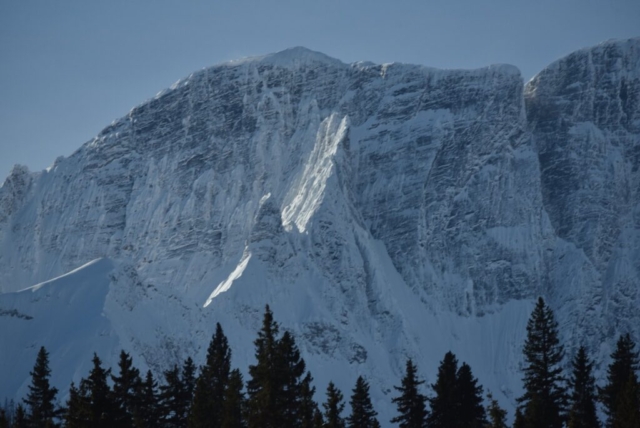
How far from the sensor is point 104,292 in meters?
163

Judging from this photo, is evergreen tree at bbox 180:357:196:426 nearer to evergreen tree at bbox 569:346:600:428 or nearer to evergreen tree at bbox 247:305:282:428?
evergreen tree at bbox 247:305:282:428

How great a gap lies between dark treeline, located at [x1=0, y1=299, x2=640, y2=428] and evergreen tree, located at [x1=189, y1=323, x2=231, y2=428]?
2.1 inches

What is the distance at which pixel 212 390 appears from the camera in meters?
76.3

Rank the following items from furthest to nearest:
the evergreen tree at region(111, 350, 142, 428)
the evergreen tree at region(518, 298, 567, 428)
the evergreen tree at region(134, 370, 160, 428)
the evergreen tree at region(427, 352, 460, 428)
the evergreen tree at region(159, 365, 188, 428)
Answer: the evergreen tree at region(427, 352, 460, 428) < the evergreen tree at region(159, 365, 188, 428) < the evergreen tree at region(518, 298, 567, 428) < the evergreen tree at region(134, 370, 160, 428) < the evergreen tree at region(111, 350, 142, 428)

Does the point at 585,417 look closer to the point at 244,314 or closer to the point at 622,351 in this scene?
the point at 622,351

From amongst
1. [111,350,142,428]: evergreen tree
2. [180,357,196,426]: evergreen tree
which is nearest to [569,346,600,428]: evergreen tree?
[180,357,196,426]: evergreen tree

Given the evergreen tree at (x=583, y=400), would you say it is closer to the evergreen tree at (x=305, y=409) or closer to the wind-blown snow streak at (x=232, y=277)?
the evergreen tree at (x=305, y=409)

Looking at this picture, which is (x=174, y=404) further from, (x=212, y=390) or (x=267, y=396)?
(x=267, y=396)

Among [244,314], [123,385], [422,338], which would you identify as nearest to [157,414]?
[123,385]

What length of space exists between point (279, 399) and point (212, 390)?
10.2 meters

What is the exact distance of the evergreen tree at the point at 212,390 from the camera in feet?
230

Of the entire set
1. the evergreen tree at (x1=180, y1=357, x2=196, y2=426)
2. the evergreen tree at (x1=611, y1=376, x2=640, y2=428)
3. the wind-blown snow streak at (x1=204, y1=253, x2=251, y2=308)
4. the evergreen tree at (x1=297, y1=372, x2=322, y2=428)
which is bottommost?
the evergreen tree at (x1=611, y1=376, x2=640, y2=428)

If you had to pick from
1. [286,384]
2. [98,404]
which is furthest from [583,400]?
[98,404]

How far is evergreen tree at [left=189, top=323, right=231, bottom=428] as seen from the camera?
230ft
